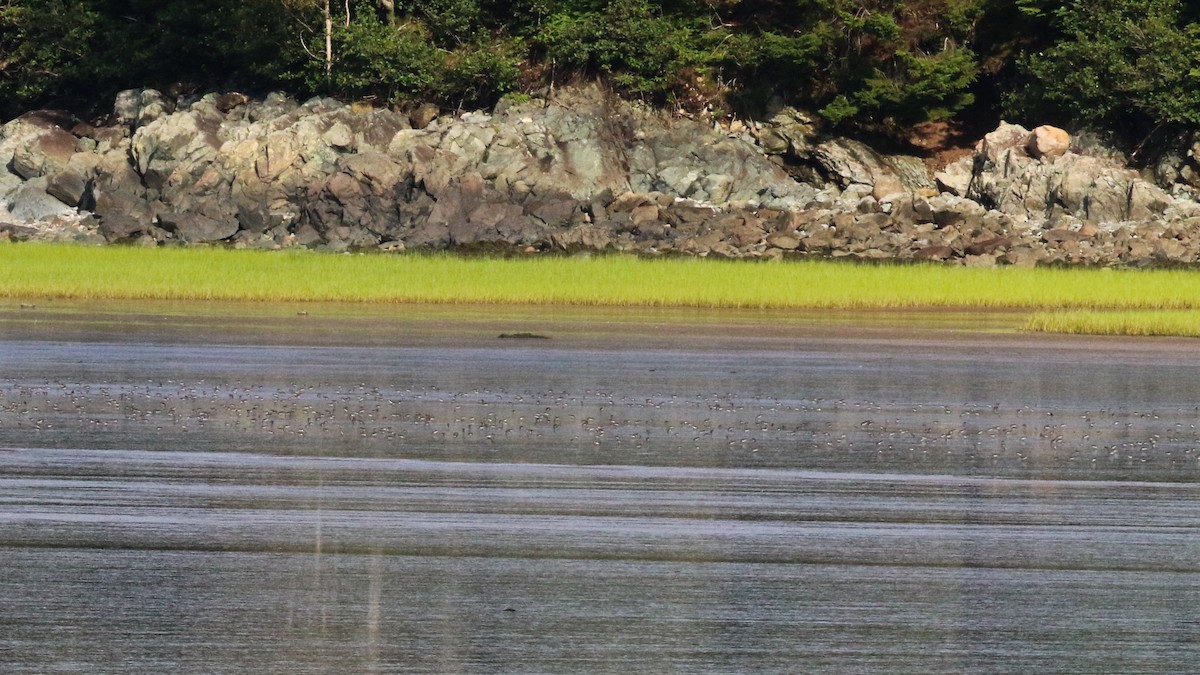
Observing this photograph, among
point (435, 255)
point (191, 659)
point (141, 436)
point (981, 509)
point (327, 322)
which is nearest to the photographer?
point (191, 659)

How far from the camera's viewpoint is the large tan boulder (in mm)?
52969

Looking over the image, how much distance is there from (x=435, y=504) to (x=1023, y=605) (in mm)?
3392

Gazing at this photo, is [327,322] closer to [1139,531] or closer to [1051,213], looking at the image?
[1139,531]

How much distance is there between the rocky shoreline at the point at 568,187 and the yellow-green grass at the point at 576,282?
6970 mm

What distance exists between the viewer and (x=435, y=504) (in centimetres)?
1005

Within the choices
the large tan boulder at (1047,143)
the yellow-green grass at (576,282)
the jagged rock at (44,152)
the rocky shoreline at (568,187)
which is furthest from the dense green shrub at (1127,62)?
the jagged rock at (44,152)

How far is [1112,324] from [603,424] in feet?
50.8

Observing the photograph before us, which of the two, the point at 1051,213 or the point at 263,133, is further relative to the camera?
the point at 263,133

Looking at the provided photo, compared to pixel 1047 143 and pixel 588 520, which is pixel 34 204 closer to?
pixel 1047 143

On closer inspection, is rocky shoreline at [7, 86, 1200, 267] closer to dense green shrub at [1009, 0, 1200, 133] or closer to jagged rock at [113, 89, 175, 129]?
jagged rock at [113, 89, 175, 129]

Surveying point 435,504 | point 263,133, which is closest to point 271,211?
point 263,133

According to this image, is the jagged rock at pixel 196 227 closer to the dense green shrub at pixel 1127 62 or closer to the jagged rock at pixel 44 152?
the jagged rock at pixel 44 152

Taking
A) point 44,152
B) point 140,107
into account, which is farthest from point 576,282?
point 44,152

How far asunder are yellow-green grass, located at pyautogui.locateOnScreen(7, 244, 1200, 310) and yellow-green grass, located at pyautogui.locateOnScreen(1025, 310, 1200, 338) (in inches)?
202
